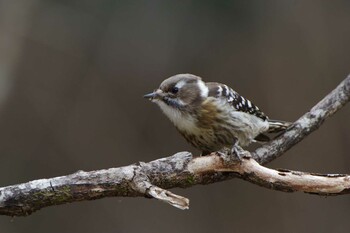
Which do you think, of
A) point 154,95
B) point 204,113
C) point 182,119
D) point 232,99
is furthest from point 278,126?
point 154,95

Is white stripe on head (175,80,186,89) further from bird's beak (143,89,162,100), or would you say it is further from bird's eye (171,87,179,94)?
bird's beak (143,89,162,100)

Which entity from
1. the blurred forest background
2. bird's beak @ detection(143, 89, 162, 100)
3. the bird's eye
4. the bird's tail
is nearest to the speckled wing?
the bird's tail

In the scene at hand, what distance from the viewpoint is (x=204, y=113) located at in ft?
14.1

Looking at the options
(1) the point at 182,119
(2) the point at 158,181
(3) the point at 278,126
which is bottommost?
(2) the point at 158,181

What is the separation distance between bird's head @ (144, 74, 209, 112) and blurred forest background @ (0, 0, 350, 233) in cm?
290

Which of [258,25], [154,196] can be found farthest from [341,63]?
[154,196]

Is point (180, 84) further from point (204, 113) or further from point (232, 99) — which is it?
point (232, 99)

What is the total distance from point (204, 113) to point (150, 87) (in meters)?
3.20

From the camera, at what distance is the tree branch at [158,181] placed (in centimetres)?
Result: 313

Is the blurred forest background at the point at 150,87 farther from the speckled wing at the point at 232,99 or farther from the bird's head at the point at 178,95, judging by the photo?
the bird's head at the point at 178,95

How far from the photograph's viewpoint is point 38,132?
722 centimetres

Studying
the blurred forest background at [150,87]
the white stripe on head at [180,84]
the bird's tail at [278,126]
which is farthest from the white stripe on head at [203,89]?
the blurred forest background at [150,87]

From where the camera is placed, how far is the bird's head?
4234mm

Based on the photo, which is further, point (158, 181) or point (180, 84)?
point (180, 84)
